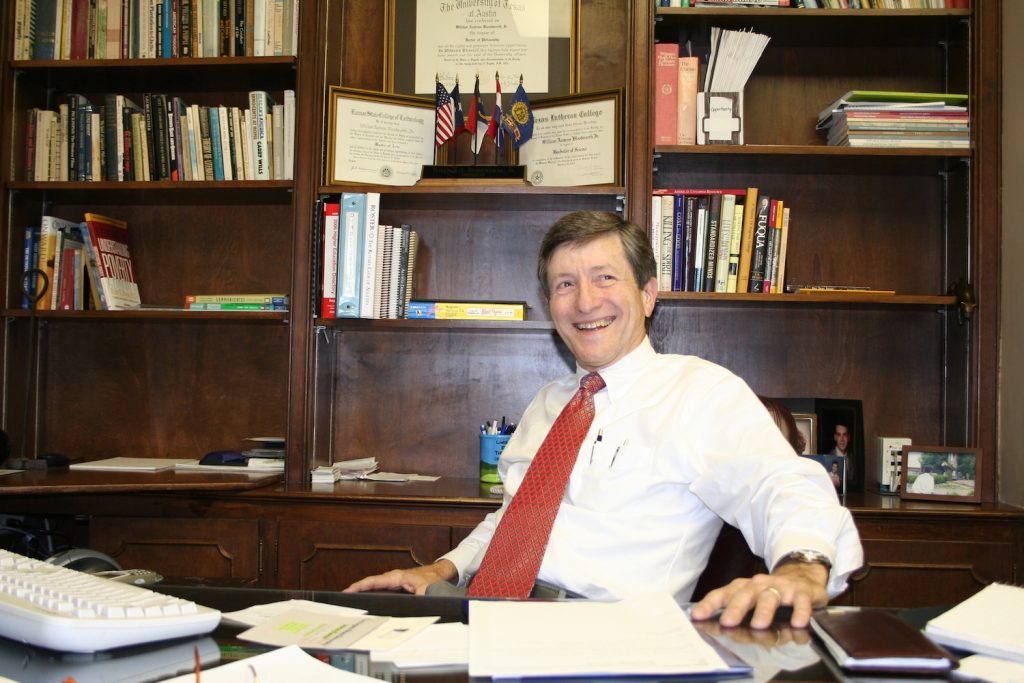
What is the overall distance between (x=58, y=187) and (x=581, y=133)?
159 centimetres

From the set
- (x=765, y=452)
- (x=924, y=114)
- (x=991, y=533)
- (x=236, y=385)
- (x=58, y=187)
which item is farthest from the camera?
(x=236, y=385)

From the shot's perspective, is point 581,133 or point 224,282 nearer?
point 581,133

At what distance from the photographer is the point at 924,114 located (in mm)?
2447

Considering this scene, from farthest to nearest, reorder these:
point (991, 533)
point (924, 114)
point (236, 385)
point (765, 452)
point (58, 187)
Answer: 1. point (236, 385)
2. point (58, 187)
3. point (924, 114)
4. point (991, 533)
5. point (765, 452)

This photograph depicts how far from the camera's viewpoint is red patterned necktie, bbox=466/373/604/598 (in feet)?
5.08

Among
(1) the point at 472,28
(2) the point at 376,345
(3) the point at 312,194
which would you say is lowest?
(2) the point at 376,345

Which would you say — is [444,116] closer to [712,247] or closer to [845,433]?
[712,247]

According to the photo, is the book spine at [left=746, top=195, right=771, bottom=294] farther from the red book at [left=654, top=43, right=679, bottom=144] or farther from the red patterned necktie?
the red patterned necktie

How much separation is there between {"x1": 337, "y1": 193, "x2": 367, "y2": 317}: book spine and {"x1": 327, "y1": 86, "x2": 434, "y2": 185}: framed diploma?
0.09m

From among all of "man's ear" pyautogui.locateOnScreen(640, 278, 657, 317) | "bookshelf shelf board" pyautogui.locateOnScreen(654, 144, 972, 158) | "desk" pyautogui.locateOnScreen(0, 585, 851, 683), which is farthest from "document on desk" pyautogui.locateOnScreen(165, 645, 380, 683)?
"bookshelf shelf board" pyautogui.locateOnScreen(654, 144, 972, 158)

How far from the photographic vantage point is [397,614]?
999 mm

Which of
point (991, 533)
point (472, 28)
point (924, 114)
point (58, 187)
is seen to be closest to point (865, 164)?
point (924, 114)

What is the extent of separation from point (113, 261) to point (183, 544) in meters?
0.97

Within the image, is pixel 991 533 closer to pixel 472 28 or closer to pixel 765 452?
pixel 765 452
